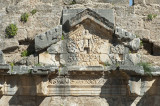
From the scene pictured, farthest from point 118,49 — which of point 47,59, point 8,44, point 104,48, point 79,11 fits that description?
point 8,44

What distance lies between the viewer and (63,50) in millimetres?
8656

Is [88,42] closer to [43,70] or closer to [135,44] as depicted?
[135,44]

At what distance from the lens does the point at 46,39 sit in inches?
336

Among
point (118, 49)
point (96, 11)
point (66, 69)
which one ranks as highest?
point (96, 11)

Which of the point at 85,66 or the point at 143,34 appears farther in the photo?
the point at 143,34

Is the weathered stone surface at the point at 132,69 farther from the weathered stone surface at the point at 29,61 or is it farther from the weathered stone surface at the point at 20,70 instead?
the weathered stone surface at the point at 20,70

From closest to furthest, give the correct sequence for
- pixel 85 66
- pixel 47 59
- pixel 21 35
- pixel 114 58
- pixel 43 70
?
1. pixel 43 70
2. pixel 85 66
3. pixel 47 59
4. pixel 114 58
5. pixel 21 35

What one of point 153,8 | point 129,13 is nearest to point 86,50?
point 129,13

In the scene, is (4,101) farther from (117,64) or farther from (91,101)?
(117,64)

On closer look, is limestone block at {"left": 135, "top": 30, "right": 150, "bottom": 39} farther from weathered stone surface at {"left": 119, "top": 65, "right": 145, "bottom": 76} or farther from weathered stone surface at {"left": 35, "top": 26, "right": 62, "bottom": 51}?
weathered stone surface at {"left": 35, "top": 26, "right": 62, "bottom": 51}

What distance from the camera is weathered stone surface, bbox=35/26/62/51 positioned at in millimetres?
8516

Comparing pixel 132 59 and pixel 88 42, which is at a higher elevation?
pixel 88 42

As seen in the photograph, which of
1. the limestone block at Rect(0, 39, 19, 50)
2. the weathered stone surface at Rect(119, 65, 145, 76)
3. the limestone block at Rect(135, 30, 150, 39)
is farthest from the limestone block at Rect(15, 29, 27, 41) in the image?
the limestone block at Rect(135, 30, 150, 39)

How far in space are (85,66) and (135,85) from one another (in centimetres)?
135
